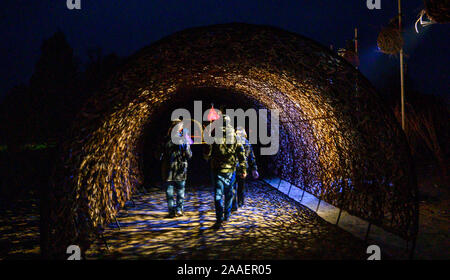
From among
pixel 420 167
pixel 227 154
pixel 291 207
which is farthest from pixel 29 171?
pixel 420 167

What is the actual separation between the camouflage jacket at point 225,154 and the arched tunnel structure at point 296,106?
166 cm

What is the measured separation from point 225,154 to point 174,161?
1.33 m

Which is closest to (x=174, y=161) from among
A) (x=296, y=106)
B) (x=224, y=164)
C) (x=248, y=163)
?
(x=224, y=164)

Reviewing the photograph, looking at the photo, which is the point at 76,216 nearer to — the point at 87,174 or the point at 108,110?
the point at 87,174

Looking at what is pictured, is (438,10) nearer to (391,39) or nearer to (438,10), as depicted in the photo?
(438,10)

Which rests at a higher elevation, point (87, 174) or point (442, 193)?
point (87, 174)

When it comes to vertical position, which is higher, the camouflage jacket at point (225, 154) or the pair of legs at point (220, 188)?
the camouflage jacket at point (225, 154)

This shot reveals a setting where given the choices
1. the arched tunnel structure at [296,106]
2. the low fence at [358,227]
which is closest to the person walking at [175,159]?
the arched tunnel structure at [296,106]

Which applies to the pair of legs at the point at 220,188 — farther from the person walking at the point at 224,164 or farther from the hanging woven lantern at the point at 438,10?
the hanging woven lantern at the point at 438,10

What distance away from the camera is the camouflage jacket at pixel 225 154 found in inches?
208

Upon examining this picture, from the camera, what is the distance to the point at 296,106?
7.29 meters

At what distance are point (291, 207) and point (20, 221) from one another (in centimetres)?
641

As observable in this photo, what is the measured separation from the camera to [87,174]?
4227 millimetres
